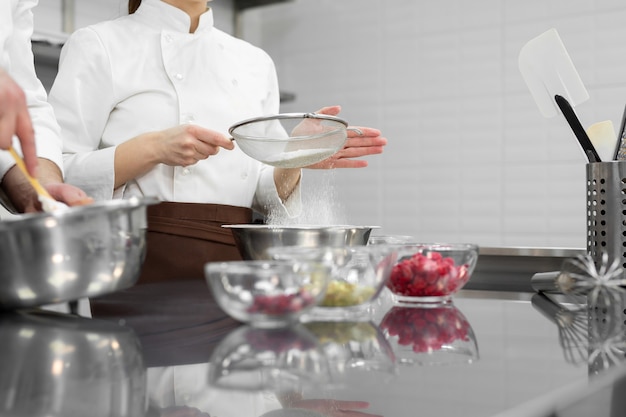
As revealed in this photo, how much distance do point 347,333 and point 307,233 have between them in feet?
0.96

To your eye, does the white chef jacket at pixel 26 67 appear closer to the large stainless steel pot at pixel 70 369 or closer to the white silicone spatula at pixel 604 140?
the large stainless steel pot at pixel 70 369

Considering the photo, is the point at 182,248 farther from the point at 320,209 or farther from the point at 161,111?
the point at 161,111

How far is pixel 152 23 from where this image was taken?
145 cm

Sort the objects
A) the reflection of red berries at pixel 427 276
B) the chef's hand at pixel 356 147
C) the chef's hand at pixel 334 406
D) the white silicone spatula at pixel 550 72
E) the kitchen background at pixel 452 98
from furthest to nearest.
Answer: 1. the kitchen background at pixel 452 98
2. the chef's hand at pixel 356 147
3. the white silicone spatula at pixel 550 72
4. the reflection of red berries at pixel 427 276
5. the chef's hand at pixel 334 406

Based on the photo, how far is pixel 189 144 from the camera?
1101 mm

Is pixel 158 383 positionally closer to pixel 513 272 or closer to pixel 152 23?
pixel 513 272

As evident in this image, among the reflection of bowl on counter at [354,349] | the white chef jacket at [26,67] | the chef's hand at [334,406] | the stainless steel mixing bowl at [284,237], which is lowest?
the reflection of bowl on counter at [354,349]

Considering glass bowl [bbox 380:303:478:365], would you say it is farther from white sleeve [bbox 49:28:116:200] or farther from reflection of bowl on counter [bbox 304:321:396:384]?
white sleeve [bbox 49:28:116:200]

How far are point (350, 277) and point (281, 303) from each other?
113 mm

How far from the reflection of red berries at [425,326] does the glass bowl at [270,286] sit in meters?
0.09

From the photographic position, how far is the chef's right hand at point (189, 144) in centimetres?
103

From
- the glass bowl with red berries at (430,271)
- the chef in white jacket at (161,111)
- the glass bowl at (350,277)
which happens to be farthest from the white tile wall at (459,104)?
the glass bowl at (350,277)

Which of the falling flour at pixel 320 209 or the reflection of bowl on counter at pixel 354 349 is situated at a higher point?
the falling flour at pixel 320 209

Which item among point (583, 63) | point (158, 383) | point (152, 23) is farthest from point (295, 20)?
point (158, 383)
